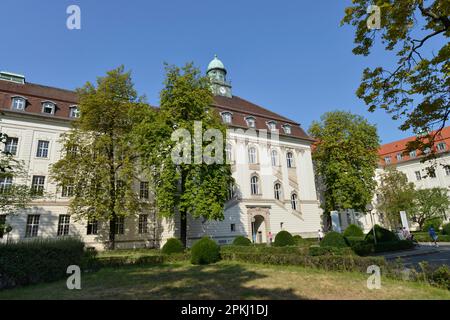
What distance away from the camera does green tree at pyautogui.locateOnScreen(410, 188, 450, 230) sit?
38.4 m

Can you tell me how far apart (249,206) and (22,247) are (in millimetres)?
23892

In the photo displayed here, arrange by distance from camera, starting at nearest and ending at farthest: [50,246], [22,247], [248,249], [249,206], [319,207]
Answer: [22,247] → [50,246] → [248,249] → [249,206] → [319,207]

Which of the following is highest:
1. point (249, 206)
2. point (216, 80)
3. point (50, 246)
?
point (216, 80)

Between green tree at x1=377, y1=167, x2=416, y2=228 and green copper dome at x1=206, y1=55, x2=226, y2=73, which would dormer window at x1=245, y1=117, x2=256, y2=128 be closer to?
green copper dome at x1=206, y1=55, x2=226, y2=73

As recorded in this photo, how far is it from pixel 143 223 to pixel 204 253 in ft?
45.8

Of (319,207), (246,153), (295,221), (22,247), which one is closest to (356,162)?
(319,207)

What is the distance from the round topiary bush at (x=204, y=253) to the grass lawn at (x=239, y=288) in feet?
14.1

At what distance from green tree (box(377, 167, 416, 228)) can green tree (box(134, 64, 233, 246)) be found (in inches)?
1049

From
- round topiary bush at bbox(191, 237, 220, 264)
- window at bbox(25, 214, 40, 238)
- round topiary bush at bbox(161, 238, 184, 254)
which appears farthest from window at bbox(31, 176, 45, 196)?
round topiary bush at bbox(191, 237, 220, 264)

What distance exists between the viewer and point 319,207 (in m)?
39.7

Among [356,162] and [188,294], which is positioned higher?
[356,162]

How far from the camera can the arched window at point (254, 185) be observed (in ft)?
112

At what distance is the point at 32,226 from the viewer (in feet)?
81.2

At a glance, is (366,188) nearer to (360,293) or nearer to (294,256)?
(294,256)
